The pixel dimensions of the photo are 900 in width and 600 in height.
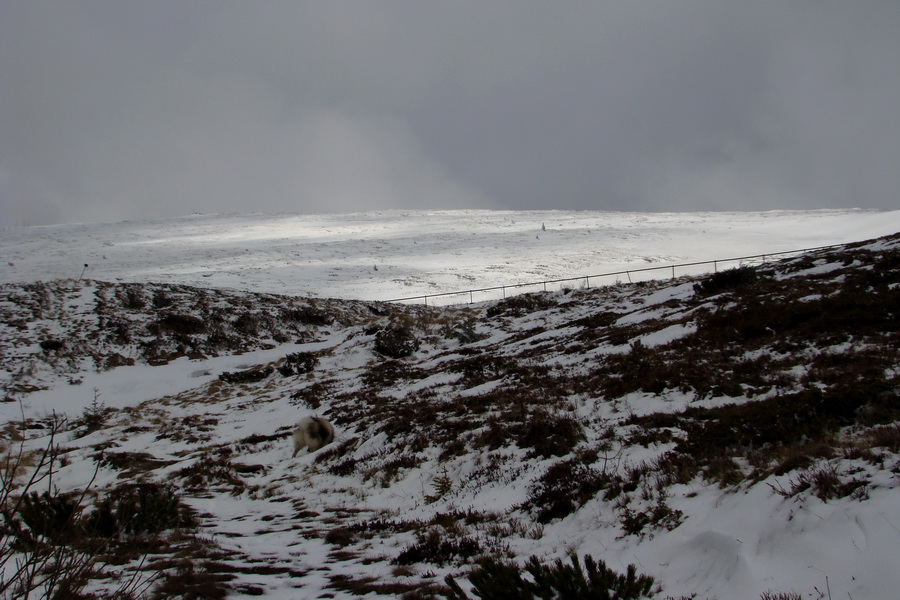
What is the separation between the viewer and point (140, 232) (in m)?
69.6

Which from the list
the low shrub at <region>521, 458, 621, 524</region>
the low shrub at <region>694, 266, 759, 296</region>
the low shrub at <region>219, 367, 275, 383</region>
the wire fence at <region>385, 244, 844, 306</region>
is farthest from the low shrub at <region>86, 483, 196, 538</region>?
the wire fence at <region>385, 244, 844, 306</region>

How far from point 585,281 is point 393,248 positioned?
90.0 feet

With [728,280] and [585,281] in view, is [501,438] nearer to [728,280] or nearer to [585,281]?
[728,280]

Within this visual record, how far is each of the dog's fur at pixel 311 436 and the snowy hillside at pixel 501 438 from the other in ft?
1.83

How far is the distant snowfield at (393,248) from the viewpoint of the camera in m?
46.7

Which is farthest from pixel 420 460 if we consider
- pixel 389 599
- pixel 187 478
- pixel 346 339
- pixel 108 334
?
pixel 108 334

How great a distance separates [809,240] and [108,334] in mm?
68564

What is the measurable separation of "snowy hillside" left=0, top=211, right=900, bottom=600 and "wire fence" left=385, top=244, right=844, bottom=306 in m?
7.68

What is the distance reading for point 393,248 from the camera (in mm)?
62000

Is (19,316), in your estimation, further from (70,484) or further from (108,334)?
(70,484)

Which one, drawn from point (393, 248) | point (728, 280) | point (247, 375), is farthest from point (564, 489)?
point (393, 248)

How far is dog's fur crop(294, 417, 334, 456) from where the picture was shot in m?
14.6

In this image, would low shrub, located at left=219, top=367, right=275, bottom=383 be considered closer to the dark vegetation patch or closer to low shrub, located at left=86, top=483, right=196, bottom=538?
the dark vegetation patch

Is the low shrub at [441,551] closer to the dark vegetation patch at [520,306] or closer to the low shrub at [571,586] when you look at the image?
the low shrub at [571,586]
